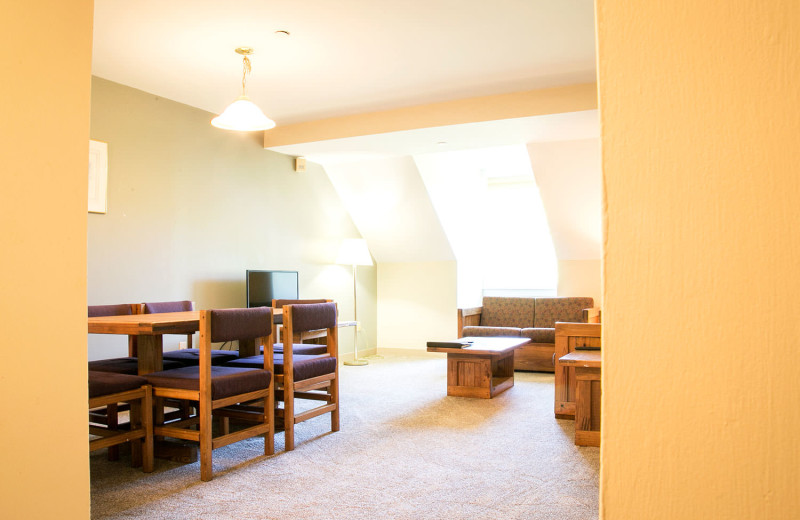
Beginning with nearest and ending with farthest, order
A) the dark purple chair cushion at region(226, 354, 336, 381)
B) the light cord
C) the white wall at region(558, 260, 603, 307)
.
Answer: the dark purple chair cushion at region(226, 354, 336, 381)
the light cord
the white wall at region(558, 260, 603, 307)

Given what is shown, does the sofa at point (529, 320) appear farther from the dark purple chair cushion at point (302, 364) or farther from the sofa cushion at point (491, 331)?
the dark purple chair cushion at point (302, 364)

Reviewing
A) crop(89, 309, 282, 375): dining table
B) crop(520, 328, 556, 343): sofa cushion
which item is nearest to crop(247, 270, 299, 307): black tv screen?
crop(89, 309, 282, 375): dining table

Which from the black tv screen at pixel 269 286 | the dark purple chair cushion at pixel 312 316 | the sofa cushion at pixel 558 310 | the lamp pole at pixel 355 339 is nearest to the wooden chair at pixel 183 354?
the dark purple chair cushion at pixel 312 316

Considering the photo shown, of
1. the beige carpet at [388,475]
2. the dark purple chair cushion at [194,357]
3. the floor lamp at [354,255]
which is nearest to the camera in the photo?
the beige carpet at [388,475]

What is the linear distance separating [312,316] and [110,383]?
1.11 m

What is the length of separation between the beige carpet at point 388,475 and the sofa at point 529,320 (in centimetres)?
191

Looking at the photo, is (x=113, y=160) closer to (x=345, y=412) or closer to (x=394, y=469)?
(x=345, y=412)

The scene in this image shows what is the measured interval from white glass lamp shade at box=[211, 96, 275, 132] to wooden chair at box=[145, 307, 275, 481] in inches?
43.7

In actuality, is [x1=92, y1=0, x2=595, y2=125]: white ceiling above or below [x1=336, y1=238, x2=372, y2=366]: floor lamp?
above

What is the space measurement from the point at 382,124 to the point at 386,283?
9.51 ft

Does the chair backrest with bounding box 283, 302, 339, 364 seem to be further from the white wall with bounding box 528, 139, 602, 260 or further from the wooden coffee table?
the white wall with bounding box 528, 139, 602, 260

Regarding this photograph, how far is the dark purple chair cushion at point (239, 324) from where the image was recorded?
283 cm

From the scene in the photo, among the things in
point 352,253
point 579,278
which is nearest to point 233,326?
point 352,253

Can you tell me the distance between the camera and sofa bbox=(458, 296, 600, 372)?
242 inches
